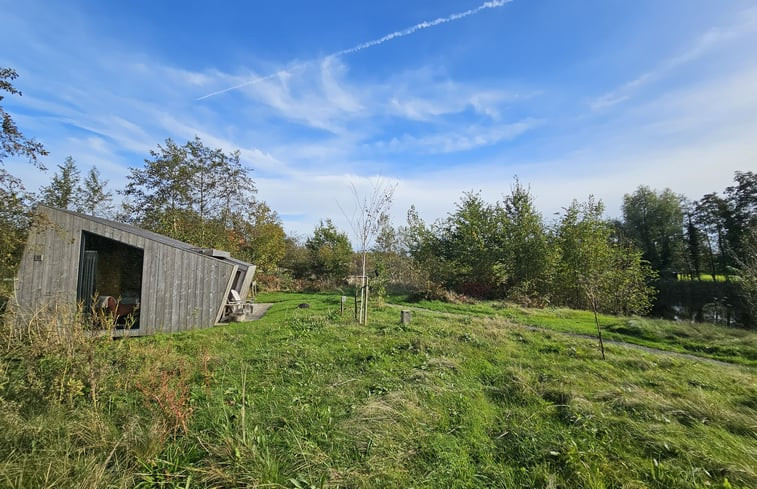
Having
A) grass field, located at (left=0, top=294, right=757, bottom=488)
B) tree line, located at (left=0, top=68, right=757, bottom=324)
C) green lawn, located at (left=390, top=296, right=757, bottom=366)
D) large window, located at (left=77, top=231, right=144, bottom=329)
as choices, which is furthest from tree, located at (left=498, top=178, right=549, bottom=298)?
large window, located at (left=77, top=231, right=144, bottom=329)

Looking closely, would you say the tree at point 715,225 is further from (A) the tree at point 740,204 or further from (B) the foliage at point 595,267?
(B) the foliage at point 595,267

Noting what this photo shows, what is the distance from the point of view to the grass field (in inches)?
94.9

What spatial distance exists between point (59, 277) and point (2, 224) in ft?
7.72

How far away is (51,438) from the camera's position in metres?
2.52

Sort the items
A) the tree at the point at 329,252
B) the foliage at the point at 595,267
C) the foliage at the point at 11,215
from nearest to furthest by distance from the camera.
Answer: the foliage at the point at 11,215 < the foliage at the point at 595,267 < the tree at the point at 329,252

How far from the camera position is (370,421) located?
3209mm

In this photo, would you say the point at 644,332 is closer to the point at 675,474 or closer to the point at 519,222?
the point at 675,474

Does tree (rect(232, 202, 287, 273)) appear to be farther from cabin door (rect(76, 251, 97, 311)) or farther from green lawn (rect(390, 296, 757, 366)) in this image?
green lawn (rect(390, 296, 757, 366))

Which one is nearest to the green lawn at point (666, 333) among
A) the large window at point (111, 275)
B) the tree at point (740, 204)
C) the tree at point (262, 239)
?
the large window at point (111, 275)

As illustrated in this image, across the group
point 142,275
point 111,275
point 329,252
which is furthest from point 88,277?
point 329,252

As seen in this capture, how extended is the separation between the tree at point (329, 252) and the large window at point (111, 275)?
35.6 ft

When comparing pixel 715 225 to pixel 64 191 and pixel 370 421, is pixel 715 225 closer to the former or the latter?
pixel 370 421

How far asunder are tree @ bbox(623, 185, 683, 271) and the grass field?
100 feet

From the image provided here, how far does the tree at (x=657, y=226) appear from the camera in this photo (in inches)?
1129
